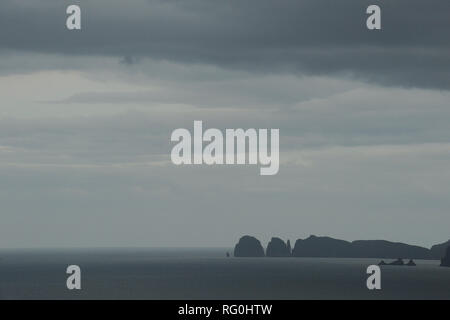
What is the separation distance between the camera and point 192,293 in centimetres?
19825
